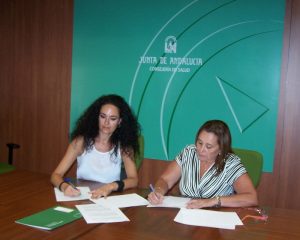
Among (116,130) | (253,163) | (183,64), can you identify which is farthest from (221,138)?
(183,64)

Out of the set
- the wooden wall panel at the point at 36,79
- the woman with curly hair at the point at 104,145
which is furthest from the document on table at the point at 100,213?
the wooden wall panel at the point at 36,79

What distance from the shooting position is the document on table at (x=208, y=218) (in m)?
1.84

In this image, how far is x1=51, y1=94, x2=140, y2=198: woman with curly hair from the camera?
2.75 metres

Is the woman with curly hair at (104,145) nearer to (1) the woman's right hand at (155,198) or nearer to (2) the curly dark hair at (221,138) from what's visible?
(1) the woman's right hand at (155,198)

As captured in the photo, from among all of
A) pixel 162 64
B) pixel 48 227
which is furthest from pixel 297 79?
pixel 48 227

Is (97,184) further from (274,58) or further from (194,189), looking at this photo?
(274,58)

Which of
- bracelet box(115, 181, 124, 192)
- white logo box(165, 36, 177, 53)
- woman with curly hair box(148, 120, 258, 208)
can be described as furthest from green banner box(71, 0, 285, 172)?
bracelet box(115, 181, 124, 192)

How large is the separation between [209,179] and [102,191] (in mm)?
713

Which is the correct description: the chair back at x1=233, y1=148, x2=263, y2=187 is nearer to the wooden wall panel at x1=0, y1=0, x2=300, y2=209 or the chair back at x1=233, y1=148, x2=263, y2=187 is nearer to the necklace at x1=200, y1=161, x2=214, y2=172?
the necklace at x1=200, y1=161, x2=214, y2=172

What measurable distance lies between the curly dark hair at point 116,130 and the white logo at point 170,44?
124 centimetres

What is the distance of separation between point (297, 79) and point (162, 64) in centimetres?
137

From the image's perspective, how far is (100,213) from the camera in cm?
194

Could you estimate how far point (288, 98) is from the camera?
3525 mm

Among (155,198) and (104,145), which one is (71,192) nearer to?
(155,198)
